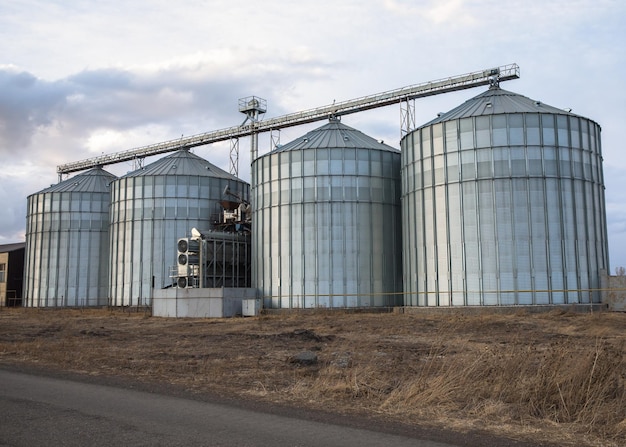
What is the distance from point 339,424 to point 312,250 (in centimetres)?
4159

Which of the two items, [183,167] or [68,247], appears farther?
[68,247]

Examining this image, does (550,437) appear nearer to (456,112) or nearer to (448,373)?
(448,373)

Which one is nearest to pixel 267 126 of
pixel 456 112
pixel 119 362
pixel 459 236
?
pixel 456 112

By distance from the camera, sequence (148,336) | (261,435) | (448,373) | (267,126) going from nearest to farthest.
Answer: (261,435) < (448,373) < (148,336) < (267,126)

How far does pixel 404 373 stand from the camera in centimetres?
1559

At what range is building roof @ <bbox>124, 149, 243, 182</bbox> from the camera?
221 ft

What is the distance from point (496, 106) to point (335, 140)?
1488cm

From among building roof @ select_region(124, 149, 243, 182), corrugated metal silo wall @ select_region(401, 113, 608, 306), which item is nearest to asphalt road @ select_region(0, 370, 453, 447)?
corrugated metal silo wall @ select_region(401, 113, 608, 306)

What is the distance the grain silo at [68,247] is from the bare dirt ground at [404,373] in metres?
45.8

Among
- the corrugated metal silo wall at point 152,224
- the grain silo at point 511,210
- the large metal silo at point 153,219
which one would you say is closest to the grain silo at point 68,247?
the large metal silo at point 153,219

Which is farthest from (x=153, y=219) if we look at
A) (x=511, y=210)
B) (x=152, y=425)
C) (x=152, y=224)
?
(x=152, y=425)

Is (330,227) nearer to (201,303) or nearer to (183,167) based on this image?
(201,303)

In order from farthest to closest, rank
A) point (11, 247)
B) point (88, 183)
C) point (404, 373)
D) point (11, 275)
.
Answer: point (11, 247)
point (11, 275)
point (88, 183)
point (404, 373)

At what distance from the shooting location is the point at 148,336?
30.8m
